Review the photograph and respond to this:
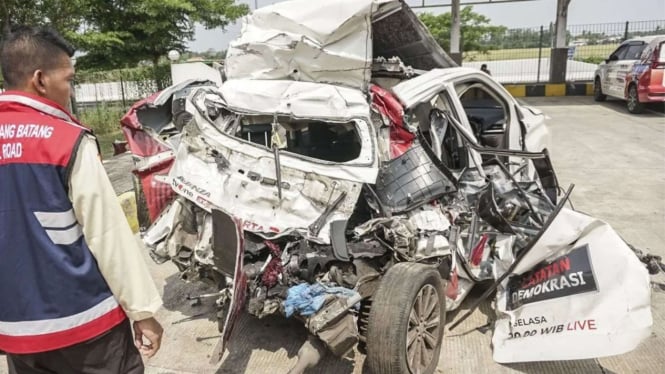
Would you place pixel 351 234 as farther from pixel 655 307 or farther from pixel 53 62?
pixel 655 307

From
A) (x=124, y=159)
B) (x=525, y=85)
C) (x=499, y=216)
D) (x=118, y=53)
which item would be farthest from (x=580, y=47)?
(x=499, y=216)

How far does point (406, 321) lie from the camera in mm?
2762

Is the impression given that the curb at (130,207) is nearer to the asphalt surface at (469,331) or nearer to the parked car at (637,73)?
the asphalt surface at (469,331)

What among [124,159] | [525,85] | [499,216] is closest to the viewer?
[499,216]

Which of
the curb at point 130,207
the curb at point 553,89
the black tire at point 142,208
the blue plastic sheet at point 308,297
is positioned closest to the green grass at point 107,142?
the curb at point 130,207

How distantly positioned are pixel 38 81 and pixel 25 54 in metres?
0.09

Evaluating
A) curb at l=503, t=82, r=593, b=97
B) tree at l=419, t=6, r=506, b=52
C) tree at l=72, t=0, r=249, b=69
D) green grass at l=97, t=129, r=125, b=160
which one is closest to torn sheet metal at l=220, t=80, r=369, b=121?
green grass at l=97, t=129, r=125, b=160

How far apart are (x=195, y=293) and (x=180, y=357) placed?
0.92 m

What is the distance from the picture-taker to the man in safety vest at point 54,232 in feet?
5.41

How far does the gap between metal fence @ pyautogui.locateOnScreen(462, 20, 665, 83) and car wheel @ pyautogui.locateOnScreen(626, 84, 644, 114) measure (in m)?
6.31

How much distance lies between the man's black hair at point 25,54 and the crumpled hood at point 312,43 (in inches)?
92.9

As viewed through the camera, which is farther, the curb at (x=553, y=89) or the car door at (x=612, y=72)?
the curb at (x=553, y=89)

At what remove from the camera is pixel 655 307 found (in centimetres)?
383

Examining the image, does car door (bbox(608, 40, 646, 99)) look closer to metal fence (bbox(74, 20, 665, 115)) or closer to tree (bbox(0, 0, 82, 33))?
metal fence (bbox(74, 20, 665, 115))
